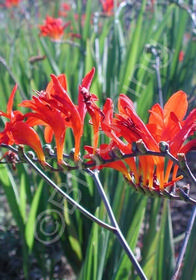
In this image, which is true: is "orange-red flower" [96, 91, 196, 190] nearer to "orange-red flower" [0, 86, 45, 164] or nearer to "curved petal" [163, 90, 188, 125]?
"curved petal" [163, 90, 188, 125]

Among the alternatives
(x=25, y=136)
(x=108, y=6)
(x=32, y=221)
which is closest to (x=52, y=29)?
(x=108, y=6)

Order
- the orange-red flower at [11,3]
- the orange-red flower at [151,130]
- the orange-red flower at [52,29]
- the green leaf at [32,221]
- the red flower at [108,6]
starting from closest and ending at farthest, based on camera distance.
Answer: the orange-red flower at [151,130] < the green leaf at [32,221] < the orange-red flower at [52,29] < the red flower at [108,6] < the orange-red flower at [11,3]

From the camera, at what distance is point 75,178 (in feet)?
3.64

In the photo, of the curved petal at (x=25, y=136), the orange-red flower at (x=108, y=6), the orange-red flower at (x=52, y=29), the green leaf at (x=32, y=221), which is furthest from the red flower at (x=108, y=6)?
the curved petal at (x=25, y=136)

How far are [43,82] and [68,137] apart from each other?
56cm

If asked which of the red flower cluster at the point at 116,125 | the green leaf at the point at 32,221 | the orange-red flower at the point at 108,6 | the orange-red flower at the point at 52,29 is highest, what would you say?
the orange-red flower at the point at 108,6

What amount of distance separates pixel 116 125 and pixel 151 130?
0.05 metres

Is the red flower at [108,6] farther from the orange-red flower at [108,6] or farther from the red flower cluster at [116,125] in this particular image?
the red flower cluster at [116,125]

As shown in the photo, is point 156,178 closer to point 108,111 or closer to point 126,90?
point 108,111

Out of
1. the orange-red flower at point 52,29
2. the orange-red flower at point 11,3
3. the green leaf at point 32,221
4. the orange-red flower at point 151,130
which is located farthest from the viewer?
the orange-red flower at point 11,3

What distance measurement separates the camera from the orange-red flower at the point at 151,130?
1.64 ft

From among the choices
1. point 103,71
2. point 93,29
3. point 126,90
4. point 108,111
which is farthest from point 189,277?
point 93,29

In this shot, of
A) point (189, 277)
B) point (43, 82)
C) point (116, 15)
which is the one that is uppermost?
point (116, 15)

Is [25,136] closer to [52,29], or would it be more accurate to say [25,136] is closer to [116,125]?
[116,125]
